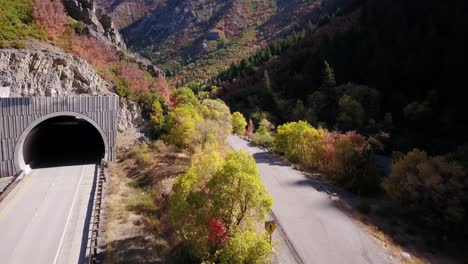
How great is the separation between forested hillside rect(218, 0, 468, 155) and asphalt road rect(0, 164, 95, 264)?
39.6 metres

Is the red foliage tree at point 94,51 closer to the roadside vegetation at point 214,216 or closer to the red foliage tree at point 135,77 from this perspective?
the red foliage tree at point 135,77

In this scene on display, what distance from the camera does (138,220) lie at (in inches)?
727

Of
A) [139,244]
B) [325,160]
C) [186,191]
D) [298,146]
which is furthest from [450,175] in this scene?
[139,244]

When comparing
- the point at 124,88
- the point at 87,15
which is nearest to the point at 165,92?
the point at 124,88

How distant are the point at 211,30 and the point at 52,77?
465ft

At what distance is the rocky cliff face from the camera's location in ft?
87.4

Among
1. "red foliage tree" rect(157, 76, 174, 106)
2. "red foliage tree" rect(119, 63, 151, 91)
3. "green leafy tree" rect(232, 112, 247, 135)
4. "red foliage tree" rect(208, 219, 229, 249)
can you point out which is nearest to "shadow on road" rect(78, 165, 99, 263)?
"red foliage tree" rect(208, 219, 229, 249)

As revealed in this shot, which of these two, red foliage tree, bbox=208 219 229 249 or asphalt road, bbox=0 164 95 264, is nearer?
red foliage tree, bbox=208 219 229 249

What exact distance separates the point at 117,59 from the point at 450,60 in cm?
4752

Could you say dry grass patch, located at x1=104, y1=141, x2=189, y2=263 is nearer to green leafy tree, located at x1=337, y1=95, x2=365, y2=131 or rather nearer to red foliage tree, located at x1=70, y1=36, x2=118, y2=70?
red foliage tree, located at x1=70, y1=36, x2=118, y2=70

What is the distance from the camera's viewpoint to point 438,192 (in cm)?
1888

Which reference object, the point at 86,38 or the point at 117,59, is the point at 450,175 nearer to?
the point at 117,59

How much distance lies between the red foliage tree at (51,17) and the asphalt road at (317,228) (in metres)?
27.8

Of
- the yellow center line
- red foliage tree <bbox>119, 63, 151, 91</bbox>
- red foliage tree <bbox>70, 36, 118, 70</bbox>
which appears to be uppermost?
red foliage tree <bbox>70, 36, 118, 70</bbox>
